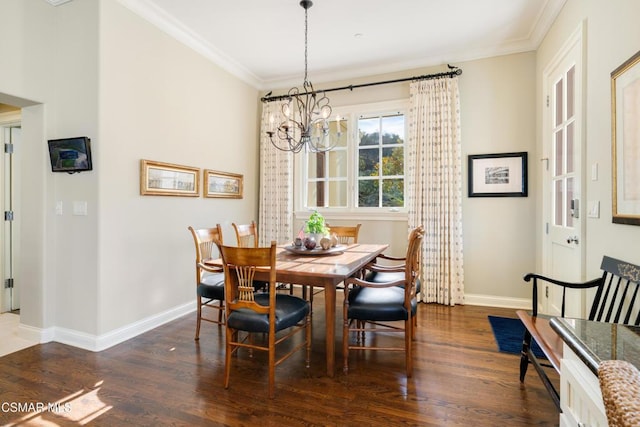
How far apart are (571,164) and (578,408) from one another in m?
2.62

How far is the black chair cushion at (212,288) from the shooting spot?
112 inches

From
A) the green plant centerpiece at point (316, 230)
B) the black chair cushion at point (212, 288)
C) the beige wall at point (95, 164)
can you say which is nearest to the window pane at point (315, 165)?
the green plant centerpiece at point (316, 230)

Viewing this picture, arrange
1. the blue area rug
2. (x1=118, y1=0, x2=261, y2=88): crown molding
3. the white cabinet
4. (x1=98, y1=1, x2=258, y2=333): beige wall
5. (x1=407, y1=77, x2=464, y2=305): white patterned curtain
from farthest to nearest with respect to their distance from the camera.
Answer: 1. (x1=407, y1=77, x2=464, y2=305): white patterned curtain
2. (x1=118, y1=0, x2=261, y2=88): crown molding
3. (x1=98, y1=1, x2=258, y2=333): beige wall
4. the blue area rug
5. the white cabinet

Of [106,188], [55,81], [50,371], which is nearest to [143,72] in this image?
[55,81]

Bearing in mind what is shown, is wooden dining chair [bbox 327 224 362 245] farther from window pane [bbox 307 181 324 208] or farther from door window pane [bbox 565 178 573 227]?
door window pane [bbox 565 178 573 227]

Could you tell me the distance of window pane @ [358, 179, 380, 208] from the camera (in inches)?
179

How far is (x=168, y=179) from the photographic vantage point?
3.45m

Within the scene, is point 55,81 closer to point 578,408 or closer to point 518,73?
point 578,408

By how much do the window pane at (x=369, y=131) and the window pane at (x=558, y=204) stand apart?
215cm

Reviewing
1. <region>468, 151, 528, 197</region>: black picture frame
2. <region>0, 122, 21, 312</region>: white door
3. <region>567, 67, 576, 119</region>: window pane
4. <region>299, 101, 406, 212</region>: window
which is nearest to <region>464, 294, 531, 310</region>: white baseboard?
<region>468, 151, 528, 197</region>: black picture frame

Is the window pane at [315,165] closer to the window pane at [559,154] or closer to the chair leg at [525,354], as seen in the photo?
the window pane at [559,154]

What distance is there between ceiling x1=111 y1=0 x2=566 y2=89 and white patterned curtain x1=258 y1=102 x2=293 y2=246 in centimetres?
93

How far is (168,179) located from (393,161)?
280 centimetres

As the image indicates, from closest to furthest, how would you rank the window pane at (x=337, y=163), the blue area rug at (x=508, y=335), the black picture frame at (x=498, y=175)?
the blue area rug at (x=508, y=335) < the black picture frame at (x=498, y=175) < the window pane at (x=337, y=163)
